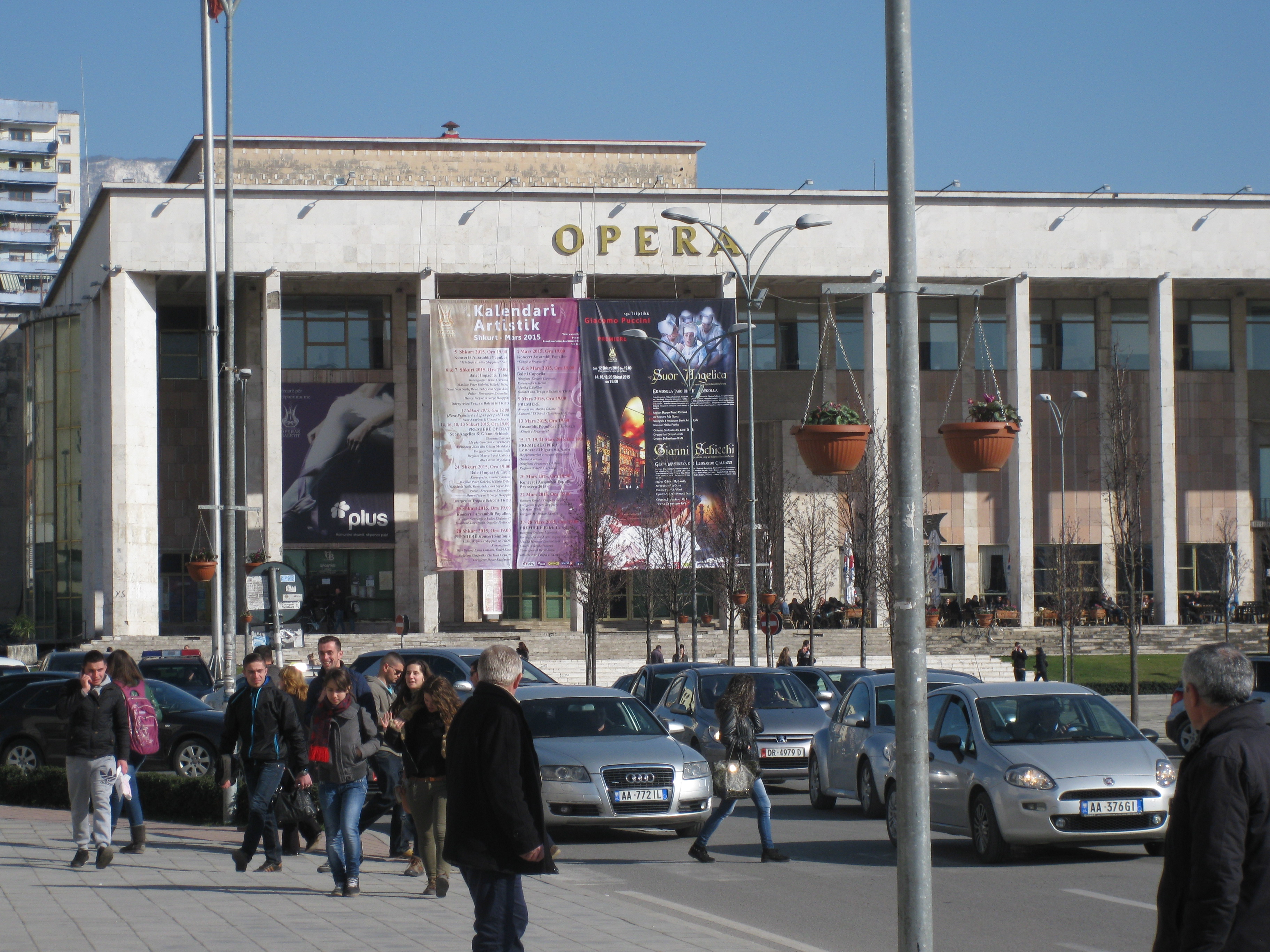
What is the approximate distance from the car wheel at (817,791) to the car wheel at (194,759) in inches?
311

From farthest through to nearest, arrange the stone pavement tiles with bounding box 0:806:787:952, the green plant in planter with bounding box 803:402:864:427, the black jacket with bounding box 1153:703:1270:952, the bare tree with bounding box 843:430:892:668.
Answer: the bare tree with bounding box 843:430:892:668 → the green plant in planter with bounding box 803:402:864:427 → the stone pavement tiles with bounding box 0:806:787:952 → the black jacket with bounding box 1153:703:1270:952

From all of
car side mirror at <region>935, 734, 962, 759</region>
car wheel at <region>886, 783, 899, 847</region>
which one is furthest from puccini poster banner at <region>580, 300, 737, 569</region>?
car side mirror at <region>935, 734, 962, 759</region>

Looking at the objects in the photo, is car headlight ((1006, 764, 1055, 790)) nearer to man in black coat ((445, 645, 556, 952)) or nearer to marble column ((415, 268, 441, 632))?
man in black coat ((445, 645, 556, 952))

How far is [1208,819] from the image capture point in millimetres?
4305

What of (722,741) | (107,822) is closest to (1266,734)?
(722,741)

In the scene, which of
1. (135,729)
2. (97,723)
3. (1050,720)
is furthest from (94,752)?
(1050,720)

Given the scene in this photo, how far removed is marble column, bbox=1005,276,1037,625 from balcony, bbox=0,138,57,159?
97.4 m

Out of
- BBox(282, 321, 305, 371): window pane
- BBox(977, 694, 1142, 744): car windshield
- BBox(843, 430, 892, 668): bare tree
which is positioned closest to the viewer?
BBox(977, 694, 1142, 744): car windshield

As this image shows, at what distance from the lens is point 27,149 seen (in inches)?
5039

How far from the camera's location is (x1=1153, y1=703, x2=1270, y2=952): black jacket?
425 centimetres

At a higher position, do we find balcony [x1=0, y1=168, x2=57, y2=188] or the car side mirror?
balcony [x1=0, y1=168, x2=57, y2=188]

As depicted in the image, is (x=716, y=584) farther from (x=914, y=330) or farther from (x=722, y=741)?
(x=914, y=330)

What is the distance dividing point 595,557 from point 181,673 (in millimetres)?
17084

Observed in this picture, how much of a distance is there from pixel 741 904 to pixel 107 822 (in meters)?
4.98
